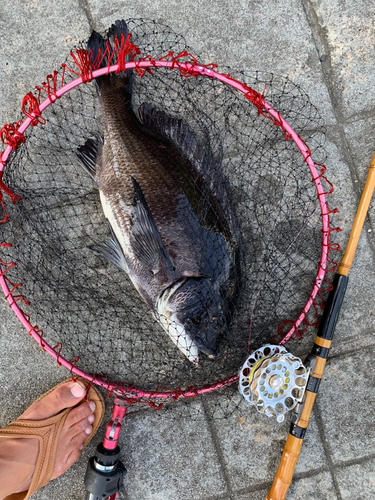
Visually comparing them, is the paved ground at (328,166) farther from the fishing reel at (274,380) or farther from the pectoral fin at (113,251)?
the pectoral fin at (113,251)

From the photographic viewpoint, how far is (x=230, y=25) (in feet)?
8.05

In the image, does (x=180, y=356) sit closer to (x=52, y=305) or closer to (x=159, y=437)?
(x=159, y=437)

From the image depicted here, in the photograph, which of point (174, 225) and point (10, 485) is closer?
point (174, 225)

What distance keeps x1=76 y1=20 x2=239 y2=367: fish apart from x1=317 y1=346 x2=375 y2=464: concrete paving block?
0.93m

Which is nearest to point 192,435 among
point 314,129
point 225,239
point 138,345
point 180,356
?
point 180,356

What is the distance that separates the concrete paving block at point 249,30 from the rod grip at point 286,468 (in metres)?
2.08

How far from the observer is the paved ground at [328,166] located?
2.45 meters

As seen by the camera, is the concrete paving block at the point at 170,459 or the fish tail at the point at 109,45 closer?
the fish tail at the point at 109,45

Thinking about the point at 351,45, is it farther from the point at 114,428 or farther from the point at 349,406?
the point at 114,428

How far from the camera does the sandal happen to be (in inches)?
93.0

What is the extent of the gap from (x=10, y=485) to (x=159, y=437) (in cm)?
96

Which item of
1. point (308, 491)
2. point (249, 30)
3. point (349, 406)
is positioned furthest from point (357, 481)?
point (249, 30)

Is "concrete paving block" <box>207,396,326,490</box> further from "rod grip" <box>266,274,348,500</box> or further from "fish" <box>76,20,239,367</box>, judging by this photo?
"fish" <box>76,20,239,367</box>

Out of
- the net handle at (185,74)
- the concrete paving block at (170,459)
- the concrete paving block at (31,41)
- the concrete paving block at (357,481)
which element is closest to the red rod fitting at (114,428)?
the net handle at (185,74)
